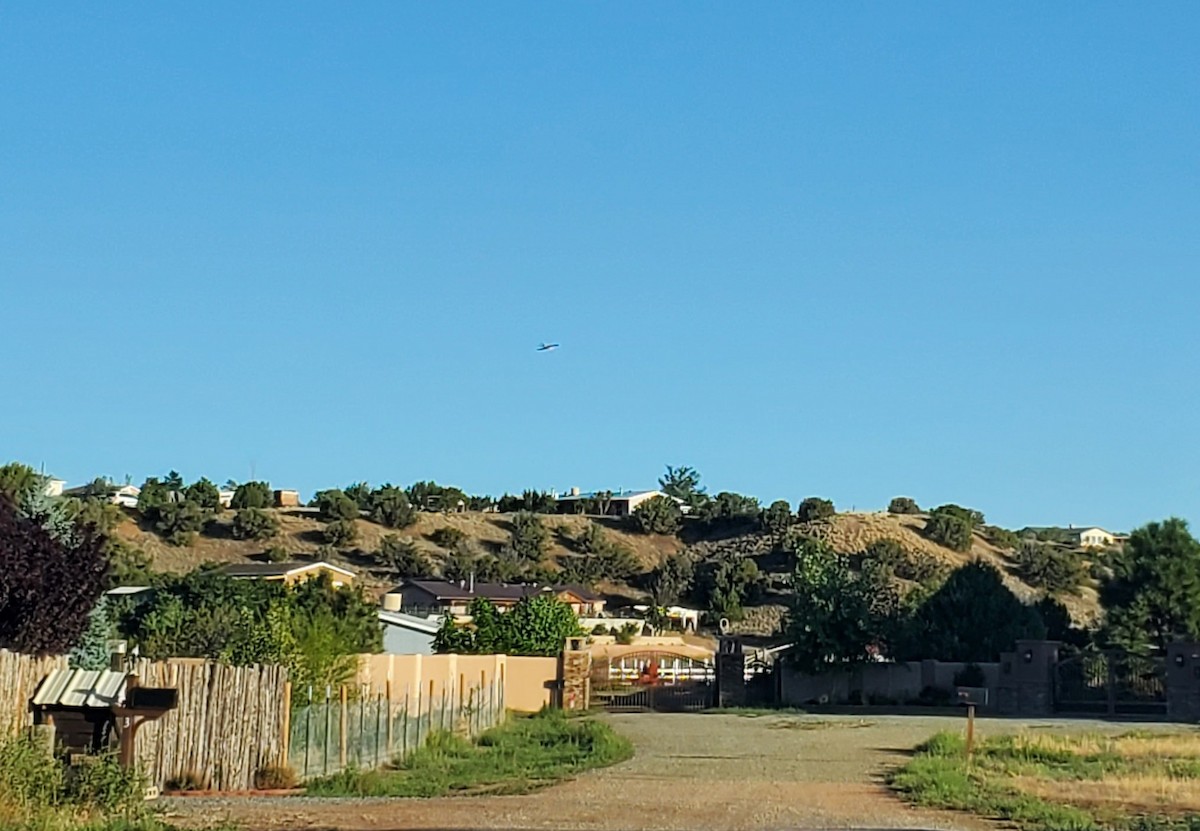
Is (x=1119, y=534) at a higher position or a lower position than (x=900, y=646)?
higher

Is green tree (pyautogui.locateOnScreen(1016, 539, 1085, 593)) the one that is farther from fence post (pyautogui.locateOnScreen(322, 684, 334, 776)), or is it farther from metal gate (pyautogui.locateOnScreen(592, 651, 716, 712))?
fence post (pyautogui.locateOnScreen(322, 684, 334, 776))

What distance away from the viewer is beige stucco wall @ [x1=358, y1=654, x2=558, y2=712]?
39562 millimetres

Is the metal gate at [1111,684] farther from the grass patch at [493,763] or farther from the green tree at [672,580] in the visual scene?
the green tree at [672,580]

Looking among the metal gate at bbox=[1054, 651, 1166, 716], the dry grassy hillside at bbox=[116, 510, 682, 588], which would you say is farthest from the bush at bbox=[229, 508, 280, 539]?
the metal gate at bbox=[1054, 651, 1166, 716]

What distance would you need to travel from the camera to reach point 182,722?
24688 millimetres

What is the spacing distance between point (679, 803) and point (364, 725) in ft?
25.6

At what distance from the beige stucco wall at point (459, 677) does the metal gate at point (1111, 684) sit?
17.8 meters

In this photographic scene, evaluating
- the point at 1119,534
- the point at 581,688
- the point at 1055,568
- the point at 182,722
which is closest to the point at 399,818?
the point at 182,722

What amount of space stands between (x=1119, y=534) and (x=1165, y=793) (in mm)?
157750

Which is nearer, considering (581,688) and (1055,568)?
(581,688)

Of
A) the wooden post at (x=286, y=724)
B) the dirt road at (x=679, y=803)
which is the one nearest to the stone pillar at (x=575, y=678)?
the dirt road at (x=679, y=803)

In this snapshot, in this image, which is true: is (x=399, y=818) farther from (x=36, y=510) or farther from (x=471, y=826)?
(x=36, y=510)

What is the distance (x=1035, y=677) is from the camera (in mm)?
57344

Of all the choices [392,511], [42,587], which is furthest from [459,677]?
[392,511]
